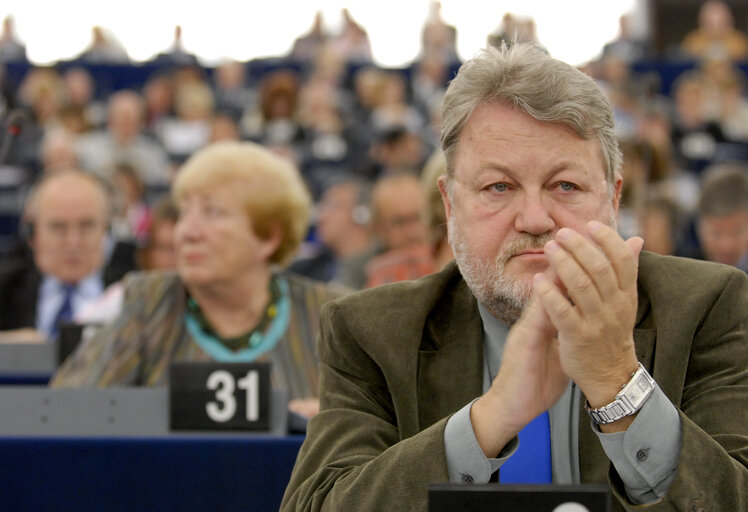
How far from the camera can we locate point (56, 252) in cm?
435

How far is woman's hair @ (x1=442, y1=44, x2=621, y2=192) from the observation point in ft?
5.09

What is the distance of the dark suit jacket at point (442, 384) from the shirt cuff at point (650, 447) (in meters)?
0.02

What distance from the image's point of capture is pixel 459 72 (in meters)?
1.67

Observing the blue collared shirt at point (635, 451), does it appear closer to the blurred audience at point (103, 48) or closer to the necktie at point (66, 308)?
the necktie at point (66, 308)

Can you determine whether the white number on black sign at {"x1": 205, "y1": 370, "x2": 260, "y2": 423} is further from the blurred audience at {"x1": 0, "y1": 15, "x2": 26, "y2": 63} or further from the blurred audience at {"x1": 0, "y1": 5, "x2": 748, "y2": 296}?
the blurred audience at {"x1": 0, "y1": 15, "x2": 26, "y2": 63}

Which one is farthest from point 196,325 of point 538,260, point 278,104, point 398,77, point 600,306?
point 398,77

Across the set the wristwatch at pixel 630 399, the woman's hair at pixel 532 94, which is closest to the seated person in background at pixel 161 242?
→ the woman's hair at pixel 532 94

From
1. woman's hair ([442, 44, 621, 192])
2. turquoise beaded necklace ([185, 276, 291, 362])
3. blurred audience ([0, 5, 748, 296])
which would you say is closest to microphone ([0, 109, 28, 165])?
turquoise beaded necklace ([185, 276, 291, 362])

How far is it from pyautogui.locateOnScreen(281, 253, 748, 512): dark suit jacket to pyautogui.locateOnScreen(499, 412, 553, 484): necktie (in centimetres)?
7

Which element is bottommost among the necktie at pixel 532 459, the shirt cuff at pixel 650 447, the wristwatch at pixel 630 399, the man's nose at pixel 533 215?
the necktie at pixel 532 459

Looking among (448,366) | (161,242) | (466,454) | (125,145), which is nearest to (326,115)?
(125,145)

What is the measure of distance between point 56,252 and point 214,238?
1.54m

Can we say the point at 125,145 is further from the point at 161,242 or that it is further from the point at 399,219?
the point at 399,219

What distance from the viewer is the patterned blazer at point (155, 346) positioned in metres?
2.95
